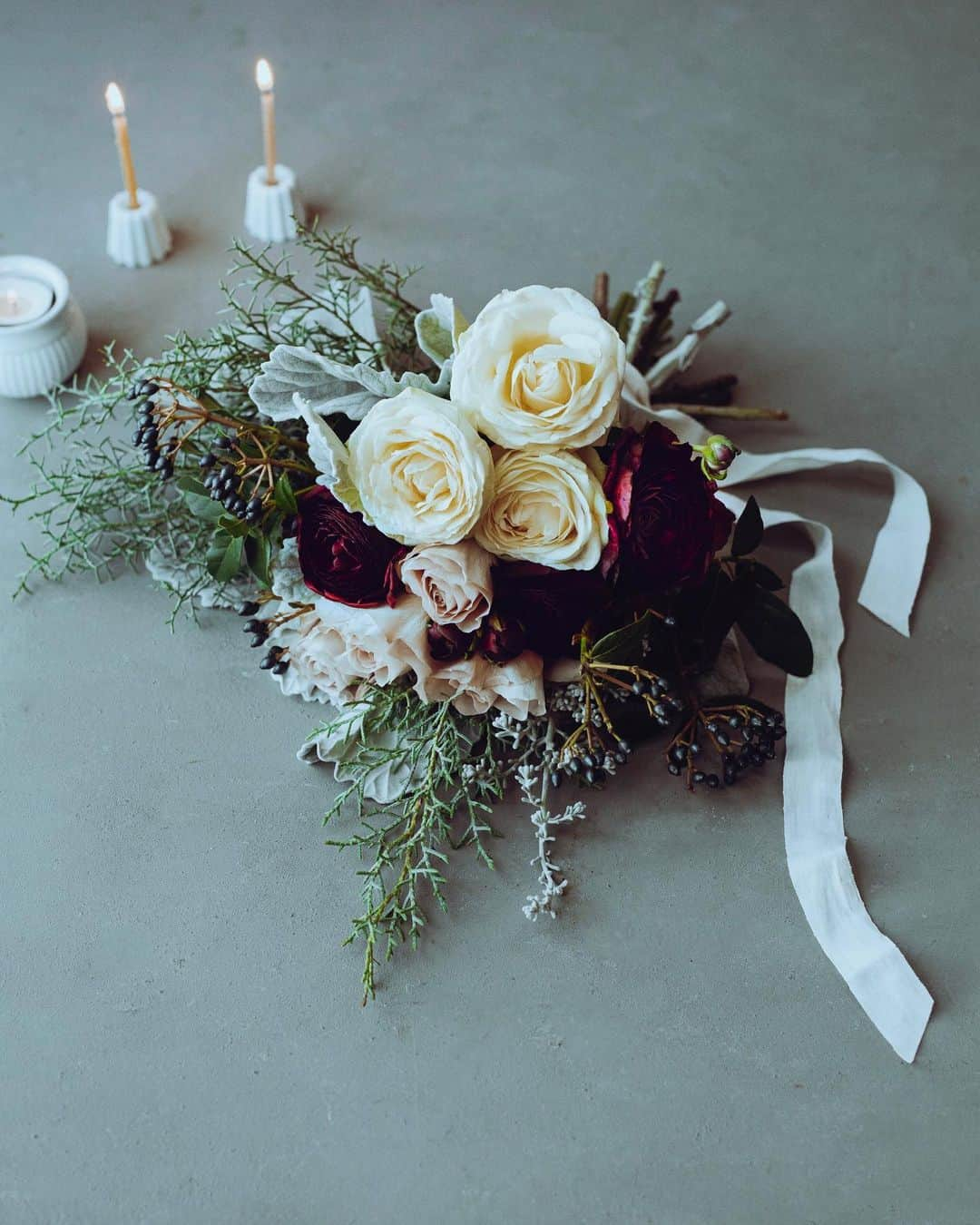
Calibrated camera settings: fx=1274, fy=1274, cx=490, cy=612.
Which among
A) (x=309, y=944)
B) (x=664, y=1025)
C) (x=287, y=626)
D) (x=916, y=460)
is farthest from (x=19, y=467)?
(x=916, y=460)

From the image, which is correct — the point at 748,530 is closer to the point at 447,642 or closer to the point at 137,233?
the point at 447,642

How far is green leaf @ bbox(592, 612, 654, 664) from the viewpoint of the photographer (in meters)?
0.98

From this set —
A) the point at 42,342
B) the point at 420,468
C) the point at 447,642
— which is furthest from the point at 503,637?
the point at 42,342

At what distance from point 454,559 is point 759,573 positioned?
0.32 metres

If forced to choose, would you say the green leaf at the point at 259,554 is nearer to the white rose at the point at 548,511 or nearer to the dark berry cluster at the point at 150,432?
the dark berry cluster at the point at 150,432

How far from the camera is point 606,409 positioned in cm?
92

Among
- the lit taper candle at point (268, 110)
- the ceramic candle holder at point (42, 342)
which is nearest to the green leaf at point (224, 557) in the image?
the ceramic candle holder at point (42, 342)

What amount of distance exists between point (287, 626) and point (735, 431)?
57cm

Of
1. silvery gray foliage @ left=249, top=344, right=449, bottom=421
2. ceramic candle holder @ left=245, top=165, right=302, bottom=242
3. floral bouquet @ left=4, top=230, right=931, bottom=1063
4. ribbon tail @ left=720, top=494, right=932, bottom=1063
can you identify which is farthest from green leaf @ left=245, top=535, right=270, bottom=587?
ceramic candle holder @ left=245, top=165, right=302, bottom=242

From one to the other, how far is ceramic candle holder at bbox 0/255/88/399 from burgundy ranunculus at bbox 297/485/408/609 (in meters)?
0.48

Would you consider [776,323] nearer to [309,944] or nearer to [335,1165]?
[309,944]

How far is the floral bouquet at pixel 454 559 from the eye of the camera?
931 millimetres

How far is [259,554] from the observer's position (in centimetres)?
106

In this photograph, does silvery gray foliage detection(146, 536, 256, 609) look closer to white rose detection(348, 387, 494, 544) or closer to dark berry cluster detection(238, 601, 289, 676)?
dark berry cluster detection(238, 601, 289, 676)
